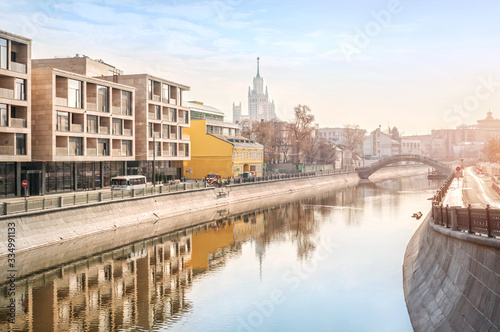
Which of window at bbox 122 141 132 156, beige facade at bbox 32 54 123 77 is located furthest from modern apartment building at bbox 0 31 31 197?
beige facade at bbox 32 54 123 77

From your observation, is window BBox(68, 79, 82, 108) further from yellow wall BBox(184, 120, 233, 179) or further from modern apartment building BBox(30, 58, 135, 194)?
yellow wall BBox(184, 120, 233, 179)

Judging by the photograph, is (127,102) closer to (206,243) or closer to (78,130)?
(78,130)

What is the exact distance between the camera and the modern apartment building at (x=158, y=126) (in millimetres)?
70438

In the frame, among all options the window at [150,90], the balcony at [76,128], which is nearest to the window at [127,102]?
the window at [150,90]

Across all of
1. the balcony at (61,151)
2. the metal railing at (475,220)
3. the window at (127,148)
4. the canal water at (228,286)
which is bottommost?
the canal water at (228,286)

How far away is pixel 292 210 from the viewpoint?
69.9 meters

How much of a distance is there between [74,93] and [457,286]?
47977 mm

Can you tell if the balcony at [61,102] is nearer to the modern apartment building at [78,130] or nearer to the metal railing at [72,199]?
the modern apartment building at [78,130]

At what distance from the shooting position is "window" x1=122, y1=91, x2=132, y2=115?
66312 millimetres

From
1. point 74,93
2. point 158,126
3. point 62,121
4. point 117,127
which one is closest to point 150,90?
point 158,126

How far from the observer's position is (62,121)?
53562 millimetres

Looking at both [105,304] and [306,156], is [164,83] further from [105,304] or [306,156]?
[306,156]

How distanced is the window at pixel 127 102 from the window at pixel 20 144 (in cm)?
1973

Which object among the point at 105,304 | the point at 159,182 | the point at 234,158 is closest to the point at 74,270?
the point at 105,304
